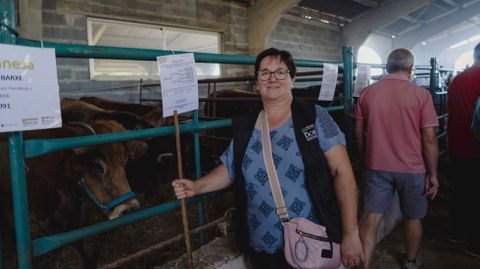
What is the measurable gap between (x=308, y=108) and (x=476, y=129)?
1424mm

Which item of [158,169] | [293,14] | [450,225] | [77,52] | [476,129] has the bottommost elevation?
[450,225]

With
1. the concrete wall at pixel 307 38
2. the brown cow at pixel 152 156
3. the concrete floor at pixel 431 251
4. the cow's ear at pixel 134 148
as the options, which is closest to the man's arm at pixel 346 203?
the cow's ear at pixel 134 148

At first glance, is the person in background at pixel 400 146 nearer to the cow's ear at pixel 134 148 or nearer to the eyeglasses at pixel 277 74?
the eyeglasses at pixel 277 74

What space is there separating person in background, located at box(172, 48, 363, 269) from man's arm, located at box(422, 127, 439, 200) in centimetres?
116

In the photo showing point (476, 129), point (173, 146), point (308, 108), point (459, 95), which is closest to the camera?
point (308, 108)

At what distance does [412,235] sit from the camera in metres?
2.50

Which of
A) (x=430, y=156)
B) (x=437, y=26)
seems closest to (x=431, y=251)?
(x=430, y=156)

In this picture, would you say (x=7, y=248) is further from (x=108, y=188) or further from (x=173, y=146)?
(x=173, y=146)

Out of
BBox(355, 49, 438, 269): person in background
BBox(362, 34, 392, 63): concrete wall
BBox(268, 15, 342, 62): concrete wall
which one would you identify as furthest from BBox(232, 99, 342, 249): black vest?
BBox(362, 34, 392, 63): concrete wall

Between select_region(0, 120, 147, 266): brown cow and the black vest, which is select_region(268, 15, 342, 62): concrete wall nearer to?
select_region(0, 120, 147, 266): brown cow

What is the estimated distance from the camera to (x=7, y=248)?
279 centimetres

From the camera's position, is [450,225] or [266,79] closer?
[266,79]

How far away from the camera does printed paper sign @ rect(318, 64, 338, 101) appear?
8.90ft

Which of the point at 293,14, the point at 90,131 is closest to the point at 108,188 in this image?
the point at 90,131
